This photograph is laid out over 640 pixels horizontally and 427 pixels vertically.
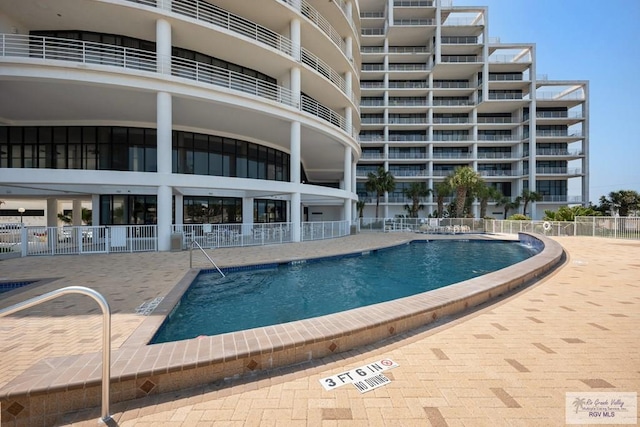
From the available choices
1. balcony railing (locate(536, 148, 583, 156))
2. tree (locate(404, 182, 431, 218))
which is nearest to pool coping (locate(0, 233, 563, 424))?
tree (locate(404, 182, 431, 218))

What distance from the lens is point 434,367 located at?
9.25 feet

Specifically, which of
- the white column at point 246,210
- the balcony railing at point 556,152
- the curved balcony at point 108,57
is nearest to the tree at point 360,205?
the white column at point 246,210

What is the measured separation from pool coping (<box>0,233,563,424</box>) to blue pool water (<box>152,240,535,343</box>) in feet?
4.77

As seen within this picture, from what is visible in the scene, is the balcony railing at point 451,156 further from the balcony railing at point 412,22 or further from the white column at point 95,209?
the white column at point 95,209

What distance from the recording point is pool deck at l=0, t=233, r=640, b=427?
7.10ft

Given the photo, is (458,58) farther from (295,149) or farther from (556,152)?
(295,149)

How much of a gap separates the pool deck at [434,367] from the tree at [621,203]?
4291 cm

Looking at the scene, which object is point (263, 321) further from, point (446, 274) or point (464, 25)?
point (464, 25)

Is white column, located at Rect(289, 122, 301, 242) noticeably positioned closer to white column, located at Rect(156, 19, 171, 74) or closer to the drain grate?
white column, located at Rect(156, 19, 171, 74)

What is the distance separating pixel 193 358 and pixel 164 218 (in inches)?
410

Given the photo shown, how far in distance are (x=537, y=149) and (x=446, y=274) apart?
42672 mm

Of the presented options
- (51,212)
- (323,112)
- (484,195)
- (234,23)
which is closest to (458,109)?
(484,195)

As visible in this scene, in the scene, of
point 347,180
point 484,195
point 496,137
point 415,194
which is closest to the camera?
point 347,180

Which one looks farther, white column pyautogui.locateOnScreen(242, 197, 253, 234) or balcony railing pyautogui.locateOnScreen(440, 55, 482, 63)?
balcony railing pyautogui.locateOnScreen(440, 55, 482, 63)
